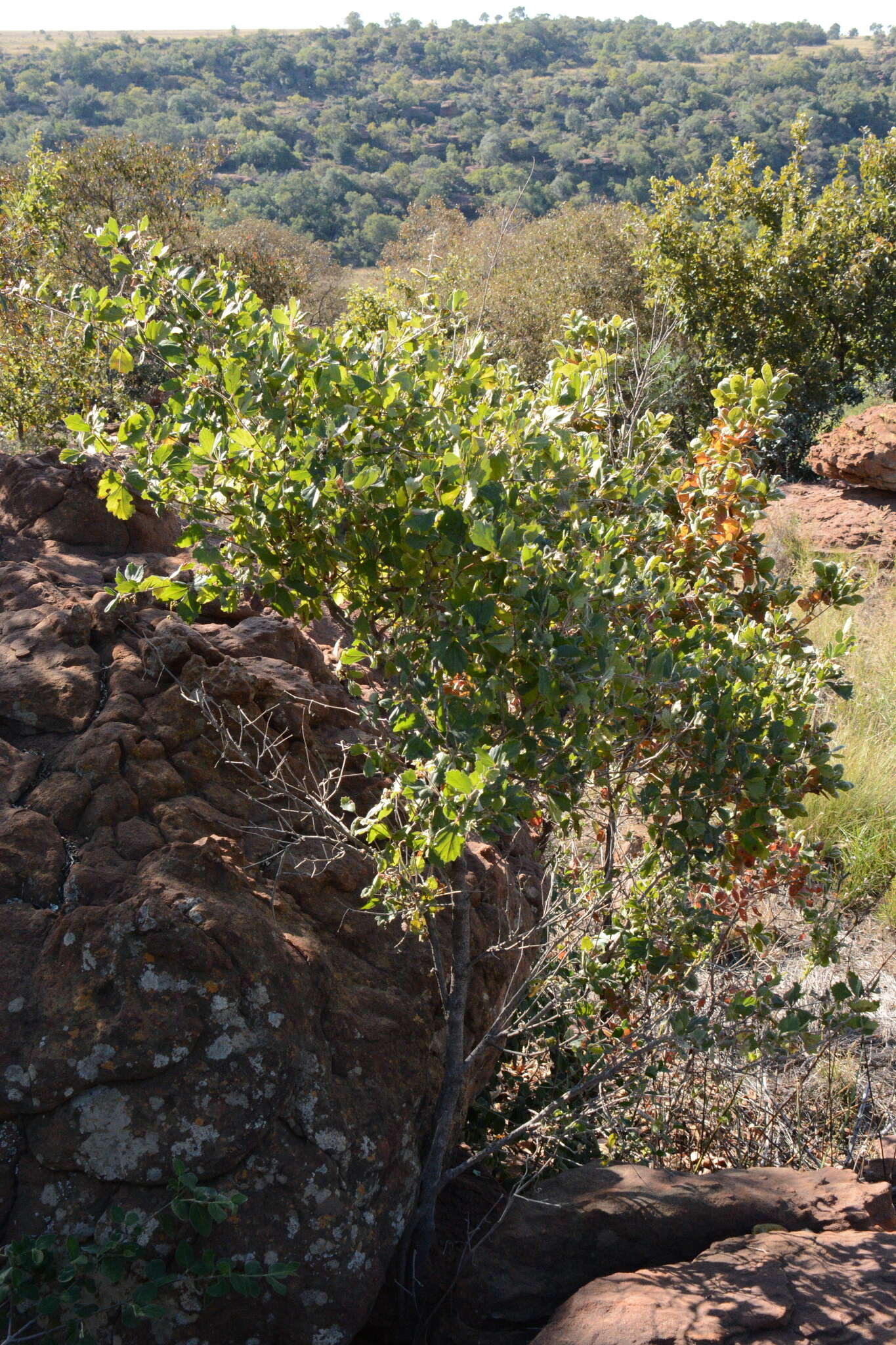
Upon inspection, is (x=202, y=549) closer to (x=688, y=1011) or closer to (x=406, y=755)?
(x=406, y=755)

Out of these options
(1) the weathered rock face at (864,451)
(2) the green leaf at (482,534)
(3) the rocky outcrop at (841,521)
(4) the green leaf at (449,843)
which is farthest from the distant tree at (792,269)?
(4) the green leaf at (449,843)

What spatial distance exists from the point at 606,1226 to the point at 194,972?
1163 mm

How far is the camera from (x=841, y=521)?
9297 millimetres

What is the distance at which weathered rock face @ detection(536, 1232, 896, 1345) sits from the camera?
1937 mm

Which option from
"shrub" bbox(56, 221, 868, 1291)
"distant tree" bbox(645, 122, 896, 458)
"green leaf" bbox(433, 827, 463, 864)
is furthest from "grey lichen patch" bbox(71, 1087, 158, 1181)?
"distant tree" bbox(645, 122, 896, 458)

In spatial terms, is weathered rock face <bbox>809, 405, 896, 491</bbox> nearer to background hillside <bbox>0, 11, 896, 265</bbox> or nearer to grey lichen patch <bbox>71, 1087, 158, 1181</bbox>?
grey lichen patch <bbox>71, 1087, 158, 1181</bbox>

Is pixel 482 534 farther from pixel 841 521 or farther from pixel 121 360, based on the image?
pixel 841 521

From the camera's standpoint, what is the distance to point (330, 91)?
61781 millimetres

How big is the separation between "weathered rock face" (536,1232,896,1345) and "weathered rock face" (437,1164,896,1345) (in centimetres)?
9

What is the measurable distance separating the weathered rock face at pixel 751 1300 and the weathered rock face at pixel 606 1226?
0.09 meters

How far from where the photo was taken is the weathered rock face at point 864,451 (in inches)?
362

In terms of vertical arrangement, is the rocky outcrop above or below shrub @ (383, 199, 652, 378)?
below

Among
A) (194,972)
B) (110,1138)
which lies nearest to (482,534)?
(194,972)

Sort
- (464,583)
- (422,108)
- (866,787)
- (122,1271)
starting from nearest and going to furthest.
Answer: (122,1271)
(464,583)
(866,787)
(422,108)
